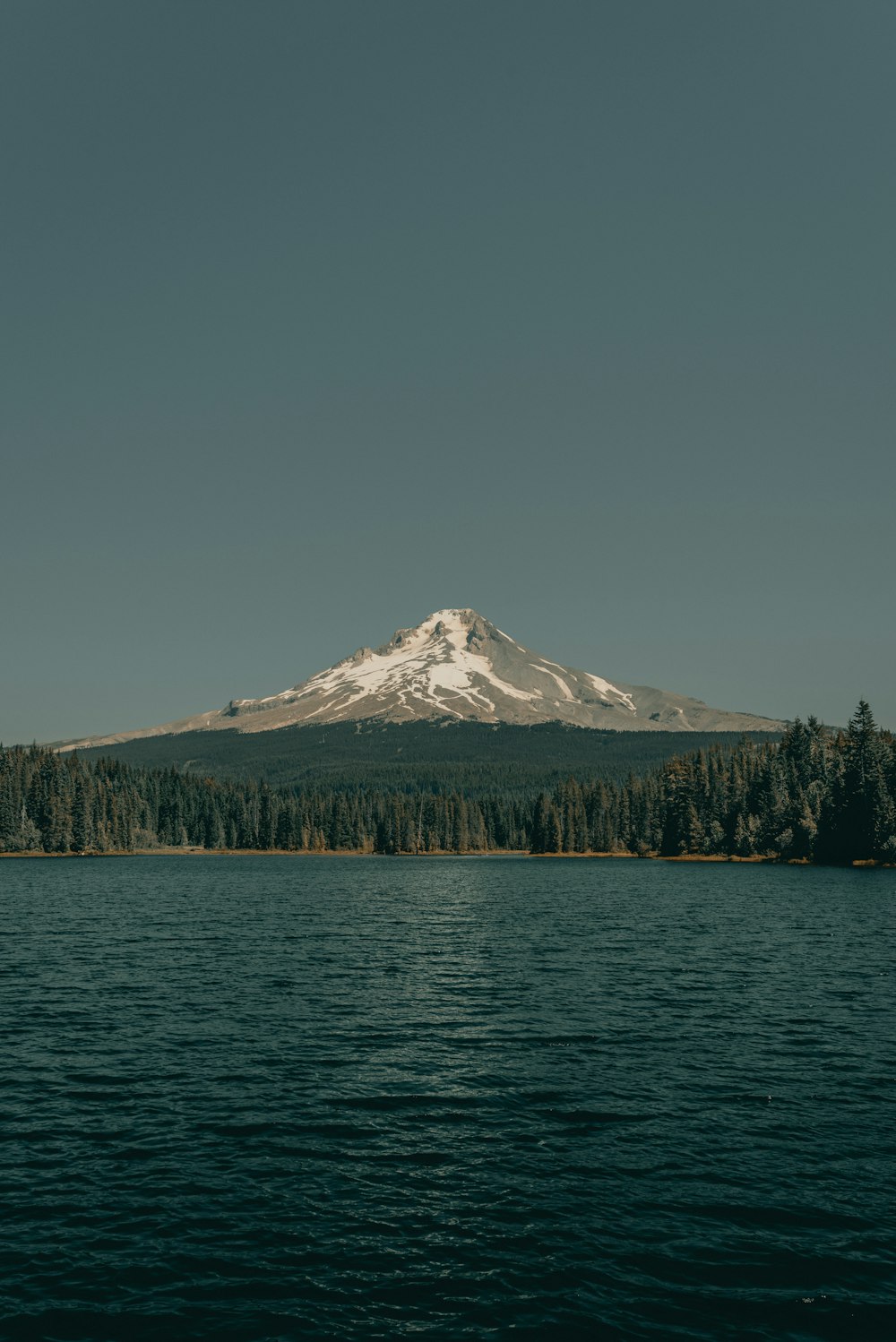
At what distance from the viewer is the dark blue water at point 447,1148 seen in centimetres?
2098

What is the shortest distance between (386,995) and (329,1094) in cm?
1944

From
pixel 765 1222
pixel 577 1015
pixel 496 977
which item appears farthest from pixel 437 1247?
pixel 496 977

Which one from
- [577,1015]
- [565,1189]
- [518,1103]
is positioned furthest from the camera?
[577,1015]

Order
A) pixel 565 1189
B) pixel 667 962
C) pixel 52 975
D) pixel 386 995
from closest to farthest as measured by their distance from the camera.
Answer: pixel 565 1189 → pixel 386 995 → pixel 52 975 → pixel 667 962

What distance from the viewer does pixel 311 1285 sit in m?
21.5

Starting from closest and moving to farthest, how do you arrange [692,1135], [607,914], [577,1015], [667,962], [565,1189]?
[565,1189] < [692,1135] < [577,1015] < [667,962] < [607,914]

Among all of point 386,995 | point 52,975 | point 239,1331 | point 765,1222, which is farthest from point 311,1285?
point 52,975

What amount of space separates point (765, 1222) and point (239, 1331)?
13.3m

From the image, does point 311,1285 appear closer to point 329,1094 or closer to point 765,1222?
point 765,1222

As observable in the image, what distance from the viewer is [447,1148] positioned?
1180 inches

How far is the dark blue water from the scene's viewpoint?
21.0 meters

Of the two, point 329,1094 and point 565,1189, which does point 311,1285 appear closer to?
point 565,1189

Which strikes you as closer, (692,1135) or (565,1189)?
(565,1189)

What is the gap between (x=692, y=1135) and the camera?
30875 millimetres
